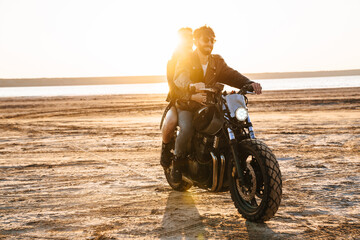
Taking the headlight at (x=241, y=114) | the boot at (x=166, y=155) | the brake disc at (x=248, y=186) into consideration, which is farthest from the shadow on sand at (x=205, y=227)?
the headlight at (x=241, y=114)

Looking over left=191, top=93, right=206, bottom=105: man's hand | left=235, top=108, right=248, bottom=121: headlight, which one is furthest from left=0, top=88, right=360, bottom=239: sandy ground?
left=191, top=93, right=206, bottom=105: man's hand

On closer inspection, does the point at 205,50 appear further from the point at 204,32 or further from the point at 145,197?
the point at 145,197

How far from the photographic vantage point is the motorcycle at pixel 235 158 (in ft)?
13.8

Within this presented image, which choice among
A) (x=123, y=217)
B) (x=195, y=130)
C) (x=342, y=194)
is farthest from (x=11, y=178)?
(x=342, y=194)

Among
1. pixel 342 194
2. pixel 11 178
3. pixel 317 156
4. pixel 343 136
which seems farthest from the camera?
pixel 343 136

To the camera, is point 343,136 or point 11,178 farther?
point 343,136

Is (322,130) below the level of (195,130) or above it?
below

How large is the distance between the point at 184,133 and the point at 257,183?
1198 millimetres

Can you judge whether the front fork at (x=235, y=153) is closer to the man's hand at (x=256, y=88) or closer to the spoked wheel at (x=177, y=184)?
the man's hand at (x=256, y=88)

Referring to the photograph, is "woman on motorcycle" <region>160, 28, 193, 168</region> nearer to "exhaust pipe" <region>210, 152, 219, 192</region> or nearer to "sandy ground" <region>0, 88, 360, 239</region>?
"sandy ground" <region>0, 88, 360, 239</region>

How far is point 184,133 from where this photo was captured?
16.9 feet

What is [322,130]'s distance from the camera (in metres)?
12.4

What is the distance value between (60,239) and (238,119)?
7.44 ft

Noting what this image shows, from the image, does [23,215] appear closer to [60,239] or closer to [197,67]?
[60,239]
